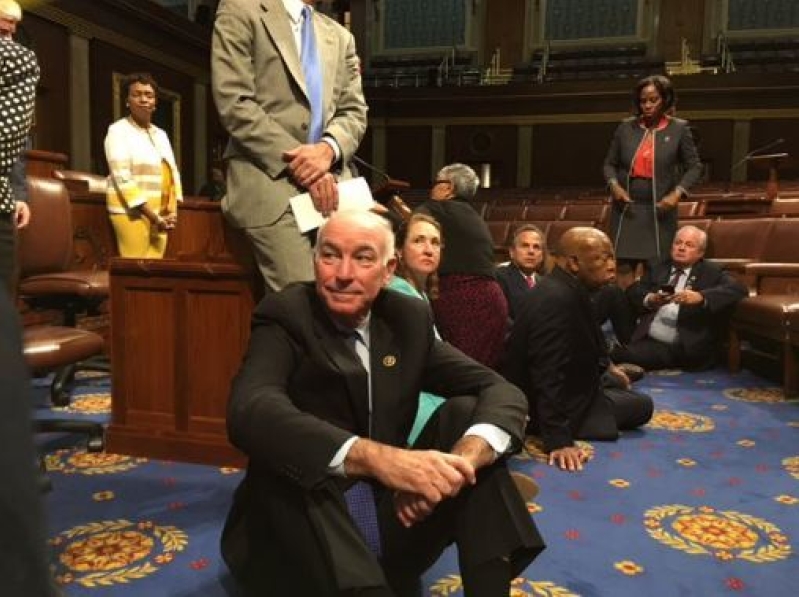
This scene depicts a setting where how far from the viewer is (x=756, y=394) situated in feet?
10.8

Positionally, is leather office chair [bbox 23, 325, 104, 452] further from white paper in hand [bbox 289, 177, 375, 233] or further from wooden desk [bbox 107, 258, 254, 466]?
white paper in hand [bbox 289, 177, 375, 233]

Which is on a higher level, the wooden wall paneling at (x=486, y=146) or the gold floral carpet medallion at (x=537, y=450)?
the wooden wall paneling at (x=486, y=146)

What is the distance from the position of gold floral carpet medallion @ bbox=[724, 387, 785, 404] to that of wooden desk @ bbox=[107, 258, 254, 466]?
223cm

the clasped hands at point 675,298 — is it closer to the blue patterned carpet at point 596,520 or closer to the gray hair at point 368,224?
the blue patterned carpet at point 596,520

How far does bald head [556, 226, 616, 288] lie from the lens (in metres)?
2.33

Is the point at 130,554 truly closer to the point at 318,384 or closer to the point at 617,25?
the point at 318,384

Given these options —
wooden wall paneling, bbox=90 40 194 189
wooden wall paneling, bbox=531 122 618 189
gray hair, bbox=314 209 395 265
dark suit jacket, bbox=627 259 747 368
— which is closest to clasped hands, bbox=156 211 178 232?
gray hair, bbox=314 209 395 265

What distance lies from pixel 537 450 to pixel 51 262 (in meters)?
1.99

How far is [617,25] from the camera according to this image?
1267cm

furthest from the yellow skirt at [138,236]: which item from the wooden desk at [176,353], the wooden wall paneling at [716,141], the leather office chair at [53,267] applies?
the wooden wall paneling at [716,141]

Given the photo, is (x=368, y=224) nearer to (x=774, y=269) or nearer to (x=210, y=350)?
(x=210, y=350)

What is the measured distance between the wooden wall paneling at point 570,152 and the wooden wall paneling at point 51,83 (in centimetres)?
683

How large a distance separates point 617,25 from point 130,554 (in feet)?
42.6

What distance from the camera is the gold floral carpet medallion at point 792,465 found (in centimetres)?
224
